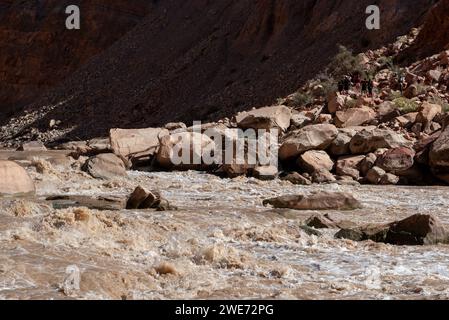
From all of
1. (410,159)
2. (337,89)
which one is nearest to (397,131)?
(410,159)

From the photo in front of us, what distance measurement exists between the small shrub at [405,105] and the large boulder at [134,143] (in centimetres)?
538

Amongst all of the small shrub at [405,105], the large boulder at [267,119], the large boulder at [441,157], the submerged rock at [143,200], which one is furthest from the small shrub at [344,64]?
the submerged rock at [143,200]

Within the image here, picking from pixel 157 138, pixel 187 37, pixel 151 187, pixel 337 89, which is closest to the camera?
pixel 151 187

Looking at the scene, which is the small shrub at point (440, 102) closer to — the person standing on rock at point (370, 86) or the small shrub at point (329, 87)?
the person standing on rock at point (370, 86)

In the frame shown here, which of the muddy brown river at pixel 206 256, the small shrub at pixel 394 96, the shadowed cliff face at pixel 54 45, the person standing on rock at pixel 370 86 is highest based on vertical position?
the shadowed cliff face at pixel 54 45

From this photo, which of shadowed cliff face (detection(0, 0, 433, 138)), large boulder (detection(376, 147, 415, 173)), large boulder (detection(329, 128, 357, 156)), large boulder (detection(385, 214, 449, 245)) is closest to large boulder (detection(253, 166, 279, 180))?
large boulder (detection(329, 128, 357, 156))

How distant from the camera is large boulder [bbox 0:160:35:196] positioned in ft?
35.5

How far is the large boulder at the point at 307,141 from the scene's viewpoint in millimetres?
13992

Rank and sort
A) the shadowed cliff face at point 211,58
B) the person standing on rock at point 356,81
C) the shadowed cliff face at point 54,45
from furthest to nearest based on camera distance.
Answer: the shadowed cliff face at point 54,45 → the shadowed cliff face at point 211,58 → the person standing on rock at point 356,81

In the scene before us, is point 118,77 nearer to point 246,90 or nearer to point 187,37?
point 187,37

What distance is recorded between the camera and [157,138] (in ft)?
52.9

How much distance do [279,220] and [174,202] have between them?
2236 mm

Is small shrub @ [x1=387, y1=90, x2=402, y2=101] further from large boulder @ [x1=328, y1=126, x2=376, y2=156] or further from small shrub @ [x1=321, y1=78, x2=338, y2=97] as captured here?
large boulder @ [x1=328, y1=126, x2=376, y2=156]

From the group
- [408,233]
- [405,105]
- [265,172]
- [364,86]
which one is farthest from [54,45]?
[408,233]
